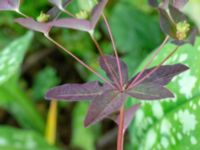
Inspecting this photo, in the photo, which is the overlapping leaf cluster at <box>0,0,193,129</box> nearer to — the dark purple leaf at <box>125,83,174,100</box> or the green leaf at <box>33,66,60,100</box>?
the dark purple leaf at <box>125,83,174,100</box>

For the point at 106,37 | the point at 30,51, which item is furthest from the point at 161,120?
the point at 30,51

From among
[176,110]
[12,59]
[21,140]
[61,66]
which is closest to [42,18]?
[176,110]

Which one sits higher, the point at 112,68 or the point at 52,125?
the point at 52,125

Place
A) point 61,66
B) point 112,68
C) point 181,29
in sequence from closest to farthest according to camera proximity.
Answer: point 181,29, point 112,68, point 61,66

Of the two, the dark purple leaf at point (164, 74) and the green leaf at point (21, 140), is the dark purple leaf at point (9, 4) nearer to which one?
the dark purple leaf at point (164, 74)

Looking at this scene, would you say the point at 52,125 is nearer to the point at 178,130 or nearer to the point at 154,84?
the point at 178,130

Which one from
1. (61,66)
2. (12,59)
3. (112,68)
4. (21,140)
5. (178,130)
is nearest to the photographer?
(112,68)

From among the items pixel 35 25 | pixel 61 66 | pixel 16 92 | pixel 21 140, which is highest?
pixel 61 66
